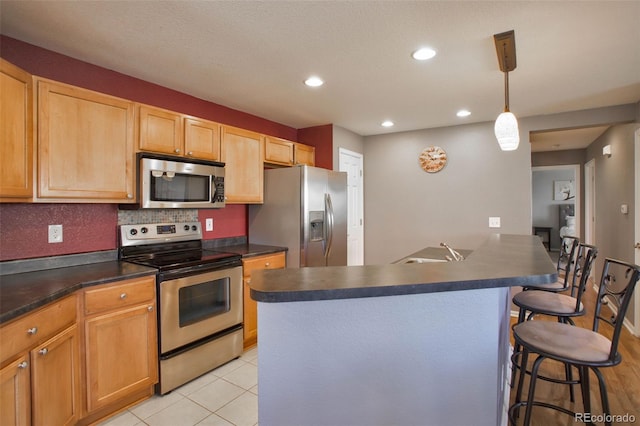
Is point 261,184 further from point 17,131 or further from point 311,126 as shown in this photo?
point 17,131

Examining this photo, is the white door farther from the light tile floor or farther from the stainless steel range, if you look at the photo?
the light tile floor

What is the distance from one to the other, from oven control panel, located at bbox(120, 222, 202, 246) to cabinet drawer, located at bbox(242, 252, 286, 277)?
573 mm

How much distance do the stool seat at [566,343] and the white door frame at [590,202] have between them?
5.16 metres

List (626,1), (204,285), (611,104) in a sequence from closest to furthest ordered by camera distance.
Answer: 1. (626,1)
2. (204,285)
3. (611,104)

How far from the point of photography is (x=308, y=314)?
1.25 m

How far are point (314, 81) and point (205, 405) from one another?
2567 millimetres

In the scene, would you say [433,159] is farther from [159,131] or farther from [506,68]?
[159,131]

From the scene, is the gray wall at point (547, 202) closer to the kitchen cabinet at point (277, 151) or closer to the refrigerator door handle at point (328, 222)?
the refrigerator door handle at point (328, 222)

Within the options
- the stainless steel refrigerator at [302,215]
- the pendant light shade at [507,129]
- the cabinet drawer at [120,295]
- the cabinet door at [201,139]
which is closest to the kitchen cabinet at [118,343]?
the cabinet drawer at [120,295]

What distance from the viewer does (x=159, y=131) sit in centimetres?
262

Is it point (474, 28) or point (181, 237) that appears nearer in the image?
point (474, 28)

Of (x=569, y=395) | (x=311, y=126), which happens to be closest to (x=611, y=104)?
(x=569, y=395)

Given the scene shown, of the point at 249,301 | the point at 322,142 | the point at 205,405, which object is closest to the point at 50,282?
the point at 205,405

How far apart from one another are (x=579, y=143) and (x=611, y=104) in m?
2.87
